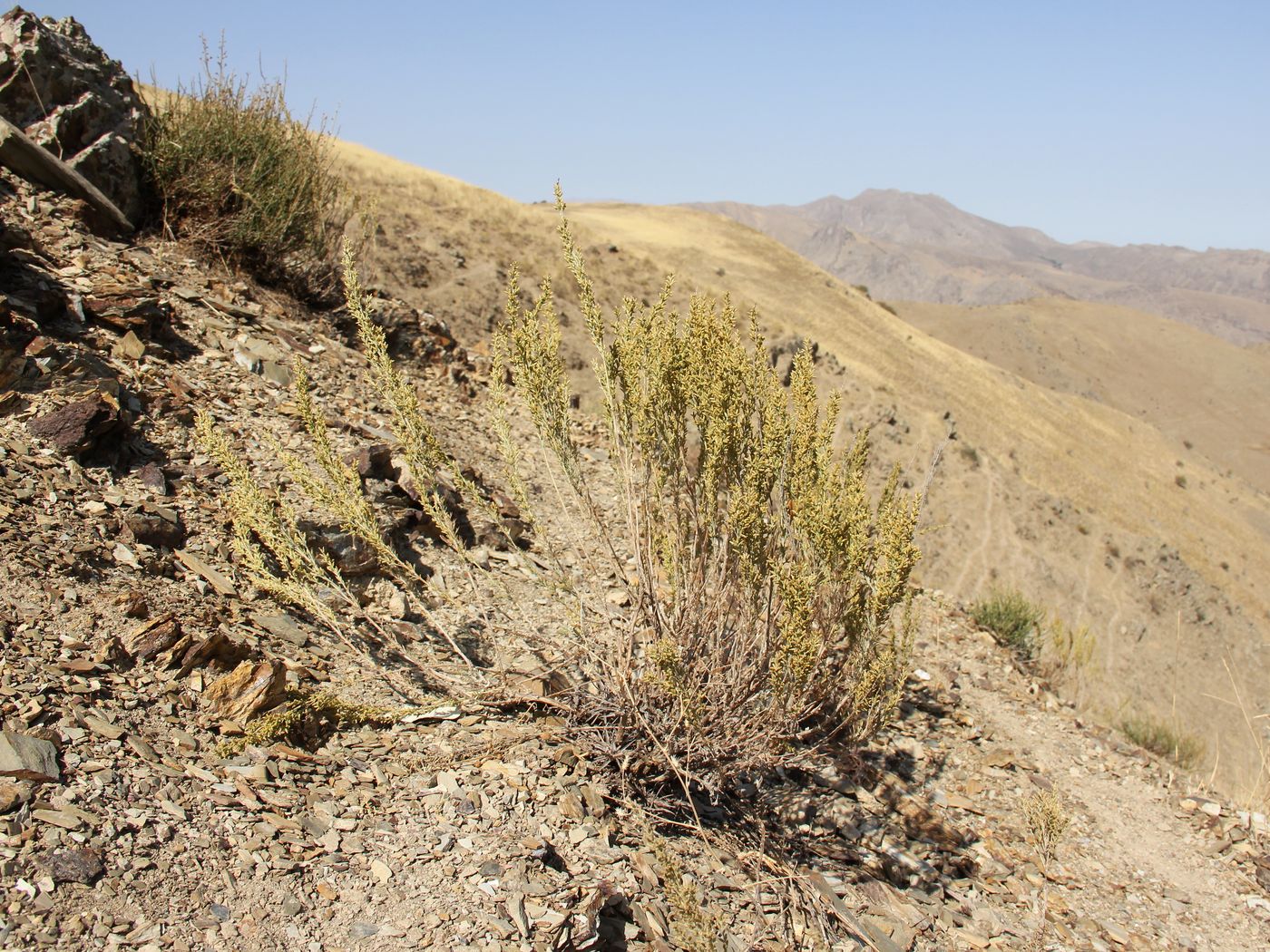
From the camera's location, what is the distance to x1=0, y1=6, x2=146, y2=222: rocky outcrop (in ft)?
18.9

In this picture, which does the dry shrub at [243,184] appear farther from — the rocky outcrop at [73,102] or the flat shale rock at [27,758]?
the flat shale rock at [27,758]

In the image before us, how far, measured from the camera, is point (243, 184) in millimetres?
6605

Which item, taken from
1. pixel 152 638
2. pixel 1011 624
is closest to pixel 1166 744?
pixel 1011 624

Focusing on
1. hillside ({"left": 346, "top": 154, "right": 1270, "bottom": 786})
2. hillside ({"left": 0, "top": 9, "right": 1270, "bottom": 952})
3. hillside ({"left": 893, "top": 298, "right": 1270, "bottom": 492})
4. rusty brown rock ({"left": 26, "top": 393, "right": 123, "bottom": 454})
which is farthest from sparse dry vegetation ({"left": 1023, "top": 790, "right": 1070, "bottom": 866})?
hillside ({"left": 893, "top": 298, "right": 1270, "bottom": 492})

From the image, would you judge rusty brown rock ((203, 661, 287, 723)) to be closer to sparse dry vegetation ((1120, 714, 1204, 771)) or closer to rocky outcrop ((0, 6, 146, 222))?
rocky outcrop ((0, 6, 146, 222))

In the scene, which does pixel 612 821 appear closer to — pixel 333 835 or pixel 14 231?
pixel 333 835

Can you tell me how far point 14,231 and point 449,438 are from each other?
2857 mm

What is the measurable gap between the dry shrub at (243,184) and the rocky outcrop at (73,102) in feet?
0.70

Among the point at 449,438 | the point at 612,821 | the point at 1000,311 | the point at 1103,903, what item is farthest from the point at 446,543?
the point at 1000,311

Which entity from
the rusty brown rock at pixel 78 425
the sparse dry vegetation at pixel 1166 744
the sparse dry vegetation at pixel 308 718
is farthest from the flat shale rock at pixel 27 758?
the sparse dry vegetation at pixel 1166 744

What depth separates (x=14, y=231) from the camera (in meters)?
4.99

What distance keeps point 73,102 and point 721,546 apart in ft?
19.3

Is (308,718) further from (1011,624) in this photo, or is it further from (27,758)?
(1011,624)

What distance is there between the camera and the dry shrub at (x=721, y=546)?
3234 mm
